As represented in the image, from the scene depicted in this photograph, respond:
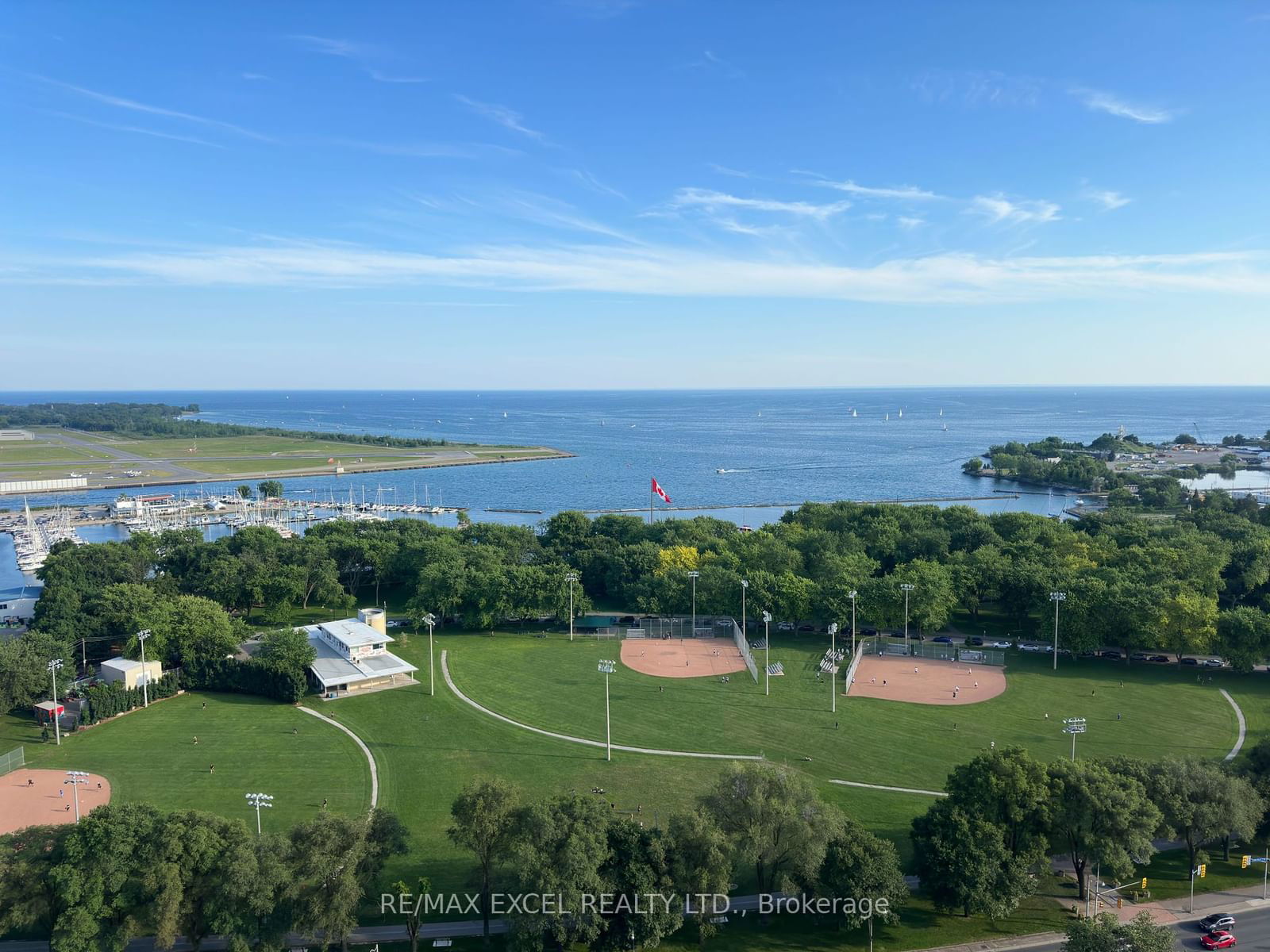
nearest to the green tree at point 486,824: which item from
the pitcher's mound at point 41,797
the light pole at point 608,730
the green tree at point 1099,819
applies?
the light pole at point 608,730

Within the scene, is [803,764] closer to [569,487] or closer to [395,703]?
[395,703]

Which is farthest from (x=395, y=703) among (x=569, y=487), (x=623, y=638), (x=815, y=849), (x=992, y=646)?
(x=569, y=487)

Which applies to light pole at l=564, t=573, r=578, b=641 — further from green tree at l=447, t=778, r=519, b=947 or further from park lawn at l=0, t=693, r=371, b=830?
green tree at l=447, t=778, r=519, b=947

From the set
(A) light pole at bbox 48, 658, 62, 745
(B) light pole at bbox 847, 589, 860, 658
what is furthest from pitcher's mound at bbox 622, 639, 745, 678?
(A) light pole at bbox 48, 658, 62, 745

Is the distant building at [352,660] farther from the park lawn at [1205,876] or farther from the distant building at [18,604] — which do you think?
the park lawn at [1205,876]

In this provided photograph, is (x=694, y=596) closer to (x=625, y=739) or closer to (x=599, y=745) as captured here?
(x=625, y=739)

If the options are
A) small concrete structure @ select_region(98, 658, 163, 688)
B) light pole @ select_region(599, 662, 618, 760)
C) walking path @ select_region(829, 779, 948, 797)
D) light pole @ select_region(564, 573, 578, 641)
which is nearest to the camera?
walking path @ select_region(829, 779, 948, 797)

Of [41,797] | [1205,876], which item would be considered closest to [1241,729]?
[1205,876]
